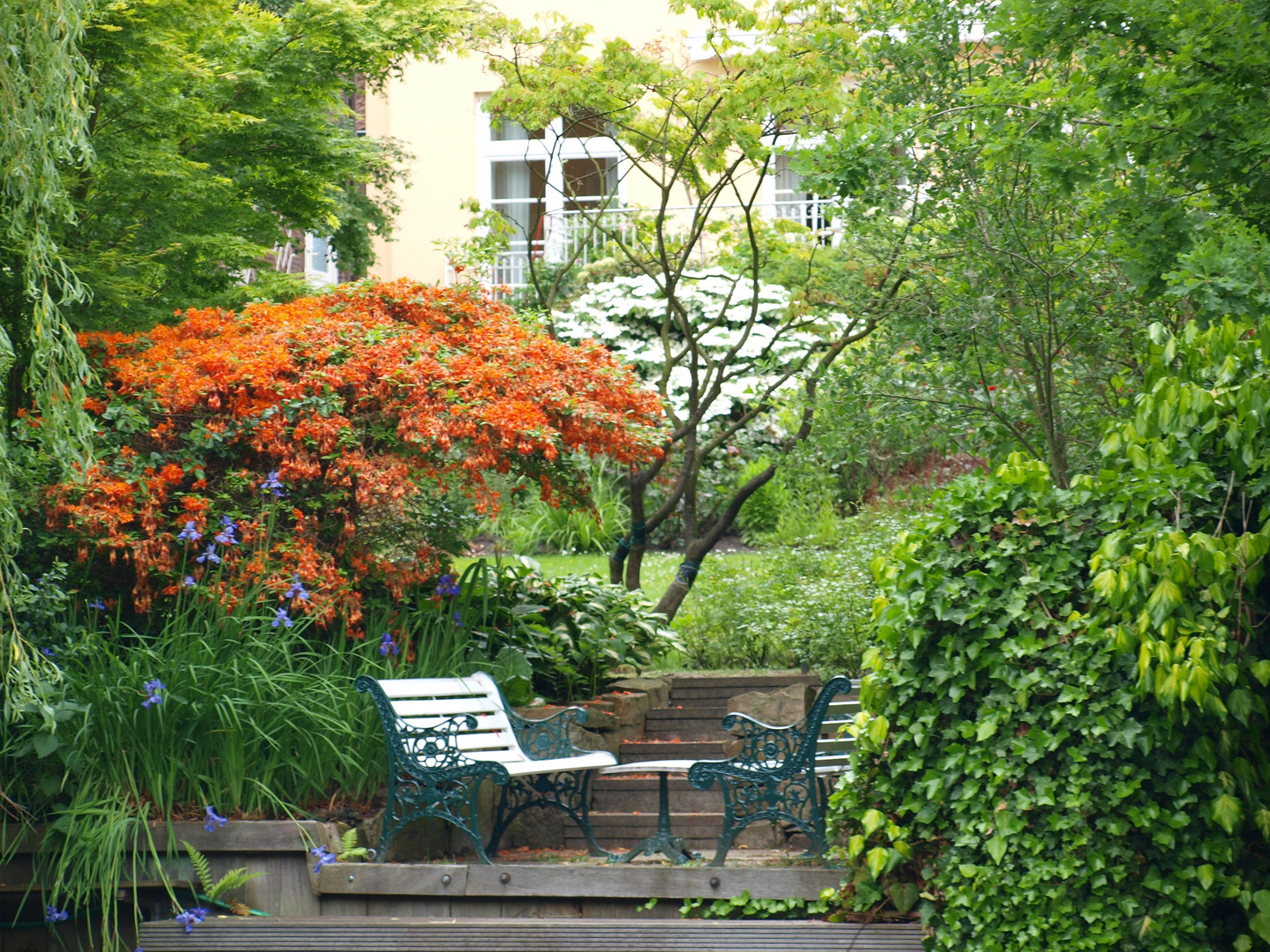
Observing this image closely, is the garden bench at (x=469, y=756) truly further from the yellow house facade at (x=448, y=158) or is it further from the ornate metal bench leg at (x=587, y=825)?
the yellow house facade at (x=448, y=158)

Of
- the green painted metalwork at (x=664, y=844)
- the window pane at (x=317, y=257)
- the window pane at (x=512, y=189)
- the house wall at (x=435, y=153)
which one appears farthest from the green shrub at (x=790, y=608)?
the window pane at (x=317, y=257)

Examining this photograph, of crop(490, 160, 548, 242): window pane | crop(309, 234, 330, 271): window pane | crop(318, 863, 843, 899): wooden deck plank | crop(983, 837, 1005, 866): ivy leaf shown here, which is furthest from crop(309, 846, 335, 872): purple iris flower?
crop(309, 234, 330, 271): window pane

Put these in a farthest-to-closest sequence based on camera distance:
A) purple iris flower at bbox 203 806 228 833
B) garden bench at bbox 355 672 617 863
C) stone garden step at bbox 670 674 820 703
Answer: stone garden step at bbox 670 674 820 703 → garden bench at bbox 355 672 617 863 → purple iris flower at bbox 203 806 228 833

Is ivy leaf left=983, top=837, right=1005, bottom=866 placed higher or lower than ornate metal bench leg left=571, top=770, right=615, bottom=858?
higher

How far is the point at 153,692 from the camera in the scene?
511 cm

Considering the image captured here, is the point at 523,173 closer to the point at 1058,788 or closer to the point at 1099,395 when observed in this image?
the point at 1099,395

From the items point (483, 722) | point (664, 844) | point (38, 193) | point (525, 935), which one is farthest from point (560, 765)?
point (38, 193)

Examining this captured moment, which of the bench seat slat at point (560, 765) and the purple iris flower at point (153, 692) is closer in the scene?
the purple iris flower at point (153, 692)

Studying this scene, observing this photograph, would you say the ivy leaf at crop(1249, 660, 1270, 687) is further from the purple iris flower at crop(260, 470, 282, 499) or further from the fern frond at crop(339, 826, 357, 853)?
the purple iris flower at crop(260, 470, 282, 499)

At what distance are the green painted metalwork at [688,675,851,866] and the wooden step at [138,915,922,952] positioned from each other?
1.57 ft

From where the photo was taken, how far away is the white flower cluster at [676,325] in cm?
1217

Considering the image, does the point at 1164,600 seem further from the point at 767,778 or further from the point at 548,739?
the point at 548,739

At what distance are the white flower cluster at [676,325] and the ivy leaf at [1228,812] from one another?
802 centimetres

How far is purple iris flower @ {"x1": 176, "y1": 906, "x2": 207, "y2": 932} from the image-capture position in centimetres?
470
